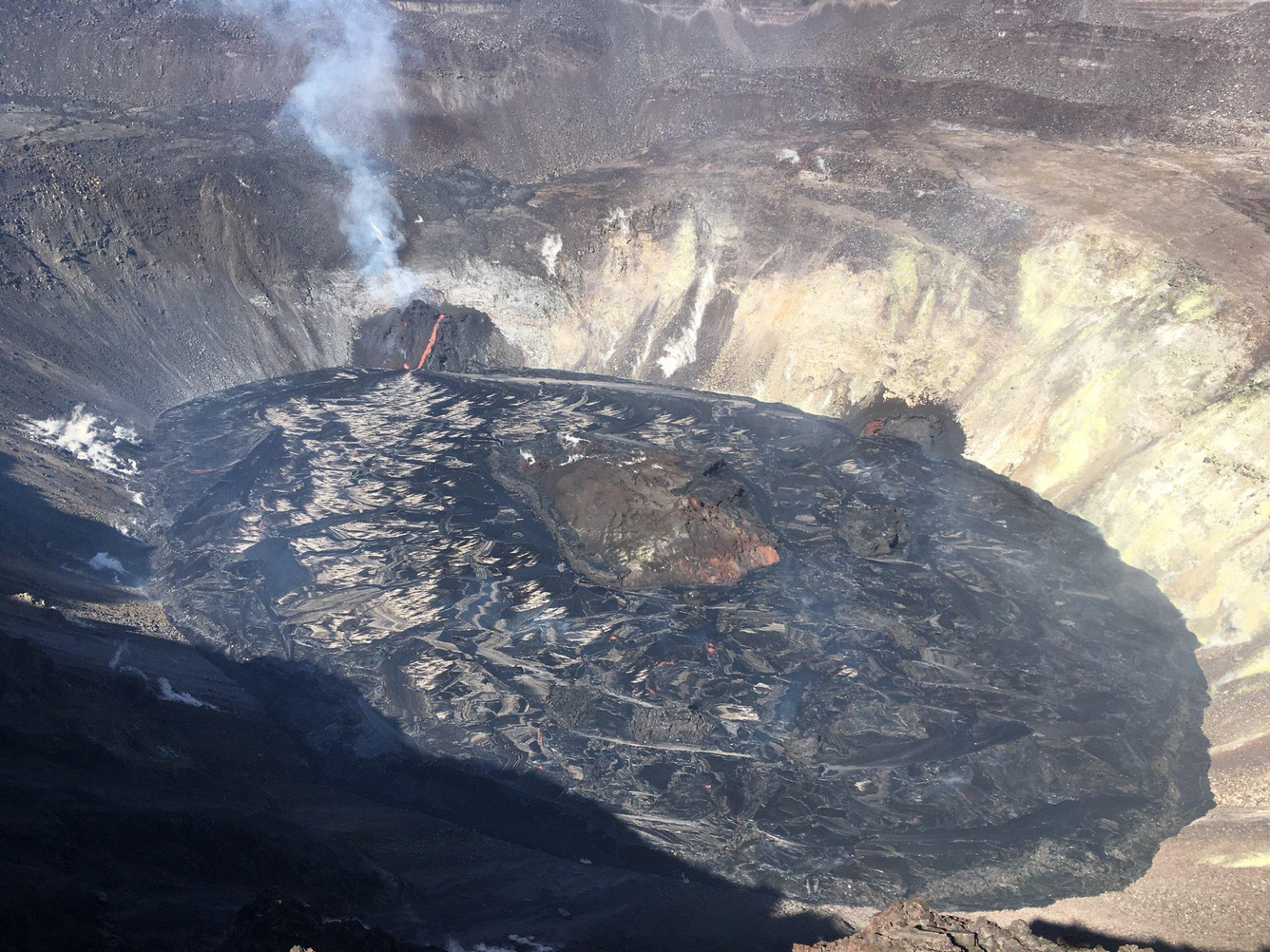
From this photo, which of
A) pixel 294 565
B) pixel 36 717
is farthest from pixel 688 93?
pixel 36 717

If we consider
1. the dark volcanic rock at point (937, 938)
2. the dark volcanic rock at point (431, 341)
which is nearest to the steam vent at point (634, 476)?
the dark volcanic rock at point (937, 938)

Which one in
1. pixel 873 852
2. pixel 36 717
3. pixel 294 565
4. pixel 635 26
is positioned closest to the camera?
pixel 36 717

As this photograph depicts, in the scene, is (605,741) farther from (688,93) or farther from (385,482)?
(688,93)

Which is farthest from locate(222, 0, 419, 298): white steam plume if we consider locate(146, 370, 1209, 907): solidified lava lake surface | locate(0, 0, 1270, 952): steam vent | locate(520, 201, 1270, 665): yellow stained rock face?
locate(146, 370, 1209, 907): solidified lava lake surface

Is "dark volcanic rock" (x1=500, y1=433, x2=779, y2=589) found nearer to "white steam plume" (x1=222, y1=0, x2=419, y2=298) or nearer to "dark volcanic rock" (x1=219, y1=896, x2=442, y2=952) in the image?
"dark volcanic rock" (x1=219, y1=896, x2=442, y2=952)

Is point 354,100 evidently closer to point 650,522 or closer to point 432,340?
point 432,340

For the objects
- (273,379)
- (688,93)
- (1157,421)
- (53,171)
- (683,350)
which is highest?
(688,93)

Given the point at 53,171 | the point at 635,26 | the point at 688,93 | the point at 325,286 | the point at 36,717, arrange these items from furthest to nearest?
1. the point at 635,26
2. the point at 688,93
3. the point at 325,286
4. the point at 53,171
5. the point at 36,717
